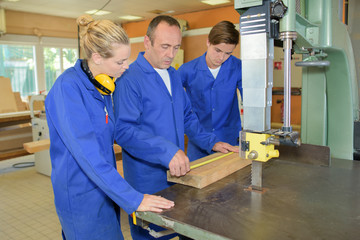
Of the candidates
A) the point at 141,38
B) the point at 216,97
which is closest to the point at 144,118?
the point at 216,97

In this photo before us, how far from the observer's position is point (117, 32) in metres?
Answer: 1.28

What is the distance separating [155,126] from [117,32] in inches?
22.3

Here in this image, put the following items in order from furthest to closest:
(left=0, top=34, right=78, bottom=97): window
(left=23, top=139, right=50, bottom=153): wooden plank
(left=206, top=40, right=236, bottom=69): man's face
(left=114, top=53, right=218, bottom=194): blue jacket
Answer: (left=0, top=34, right=78, bottom=97): window
(left=23, top=139, right=50, bottom=153): wooden plank
(left=206, top=40, right=236, bottom=69): man's face
(left=114, top=53, right=218, bottom=194): blue jacket

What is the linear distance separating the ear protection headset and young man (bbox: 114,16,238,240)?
25 cm

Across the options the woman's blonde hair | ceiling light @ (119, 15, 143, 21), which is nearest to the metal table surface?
the woman's blonde hair

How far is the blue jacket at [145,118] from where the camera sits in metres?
1.54

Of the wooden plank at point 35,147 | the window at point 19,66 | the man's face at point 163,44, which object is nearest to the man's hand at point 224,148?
the man's face at point 163,44

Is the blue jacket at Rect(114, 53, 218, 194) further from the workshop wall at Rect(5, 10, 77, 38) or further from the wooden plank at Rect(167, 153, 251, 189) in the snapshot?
the workshop wall at Rect(5, 10, 77, 38)

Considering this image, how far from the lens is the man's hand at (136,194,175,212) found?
111 cm

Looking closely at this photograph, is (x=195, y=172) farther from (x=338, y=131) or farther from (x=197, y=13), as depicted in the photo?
(x=197, y=13)

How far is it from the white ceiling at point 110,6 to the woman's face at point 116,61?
18.7 feet

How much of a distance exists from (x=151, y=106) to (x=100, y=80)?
41 cm

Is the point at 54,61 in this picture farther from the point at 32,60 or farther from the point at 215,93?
the point at 215,93

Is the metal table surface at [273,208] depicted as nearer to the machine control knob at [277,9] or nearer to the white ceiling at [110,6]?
the machine control knob at [277,9]
